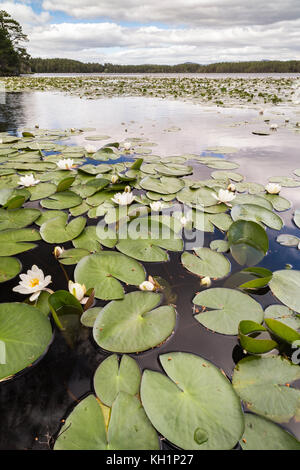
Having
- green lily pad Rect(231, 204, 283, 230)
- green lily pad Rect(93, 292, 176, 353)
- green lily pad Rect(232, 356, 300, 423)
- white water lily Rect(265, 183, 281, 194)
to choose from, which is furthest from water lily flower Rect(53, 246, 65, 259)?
white water lily Rect(265, 183, 281, 194)

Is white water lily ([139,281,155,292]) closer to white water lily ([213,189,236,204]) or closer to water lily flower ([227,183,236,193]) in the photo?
white water lily ([213,189,236,204])

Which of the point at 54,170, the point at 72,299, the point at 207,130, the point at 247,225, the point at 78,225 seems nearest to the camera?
the point at 72,299

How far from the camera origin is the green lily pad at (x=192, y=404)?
70 cm

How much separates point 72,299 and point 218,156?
2.77 metres

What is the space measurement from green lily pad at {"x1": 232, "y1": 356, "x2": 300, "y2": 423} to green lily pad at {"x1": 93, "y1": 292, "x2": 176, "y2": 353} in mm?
300

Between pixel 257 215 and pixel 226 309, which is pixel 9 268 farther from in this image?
pixel 257 215

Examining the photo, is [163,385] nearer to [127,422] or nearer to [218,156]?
[127,422]

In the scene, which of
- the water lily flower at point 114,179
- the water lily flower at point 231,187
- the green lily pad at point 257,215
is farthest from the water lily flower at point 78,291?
the water lily flower at point 231,187

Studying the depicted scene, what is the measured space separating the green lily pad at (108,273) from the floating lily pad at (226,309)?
0.34 m

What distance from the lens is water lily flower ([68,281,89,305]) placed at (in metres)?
1.09

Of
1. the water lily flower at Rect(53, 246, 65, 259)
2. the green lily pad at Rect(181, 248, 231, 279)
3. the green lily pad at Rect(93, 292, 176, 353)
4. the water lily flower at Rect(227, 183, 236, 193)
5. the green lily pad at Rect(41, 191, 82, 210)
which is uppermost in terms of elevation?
the water lily flower at Rect(227, 183, 236, 193)

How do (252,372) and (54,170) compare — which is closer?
(252,372)

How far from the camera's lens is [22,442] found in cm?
71

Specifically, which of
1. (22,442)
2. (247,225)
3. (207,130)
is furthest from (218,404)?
(207,130)
